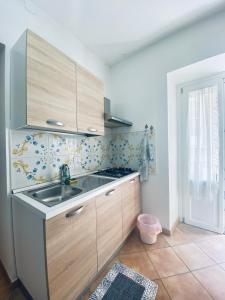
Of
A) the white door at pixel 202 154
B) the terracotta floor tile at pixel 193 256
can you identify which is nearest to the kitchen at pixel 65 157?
the terracotta floor tile at pixel 193 256

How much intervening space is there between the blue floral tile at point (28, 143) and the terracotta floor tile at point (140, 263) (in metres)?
1.32

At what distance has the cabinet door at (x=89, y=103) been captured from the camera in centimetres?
141

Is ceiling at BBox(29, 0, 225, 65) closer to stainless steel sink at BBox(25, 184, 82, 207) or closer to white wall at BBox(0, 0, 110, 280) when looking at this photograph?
white wall at BBox(0, 0, 110, 280)

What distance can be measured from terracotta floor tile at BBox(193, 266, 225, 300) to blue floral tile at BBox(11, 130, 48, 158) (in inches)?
69.6

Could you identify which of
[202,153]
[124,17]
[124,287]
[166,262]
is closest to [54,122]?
[124,17]

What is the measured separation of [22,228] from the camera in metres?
1.05

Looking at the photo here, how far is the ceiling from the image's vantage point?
1346 mm

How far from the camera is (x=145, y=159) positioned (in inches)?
75.2

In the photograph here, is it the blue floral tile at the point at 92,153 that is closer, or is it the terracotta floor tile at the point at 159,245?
the terracotta floor tile at the point at 159,245

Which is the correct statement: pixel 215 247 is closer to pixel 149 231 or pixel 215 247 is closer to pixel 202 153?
pixel 149 231

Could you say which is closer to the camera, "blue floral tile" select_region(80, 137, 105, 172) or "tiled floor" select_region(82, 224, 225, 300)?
"tiled floor" select_region(82, 224, 225, 300)

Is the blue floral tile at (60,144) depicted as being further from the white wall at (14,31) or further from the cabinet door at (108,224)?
the cabinet door at (108,224)

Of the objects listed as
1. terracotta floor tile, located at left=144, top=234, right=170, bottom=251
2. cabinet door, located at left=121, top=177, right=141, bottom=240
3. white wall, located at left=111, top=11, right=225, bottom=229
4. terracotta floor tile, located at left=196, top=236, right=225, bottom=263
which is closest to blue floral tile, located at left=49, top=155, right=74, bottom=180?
cabinet door, located at left=121, top=177, right=141, bottom=240

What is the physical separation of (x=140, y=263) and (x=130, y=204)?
0.56m
